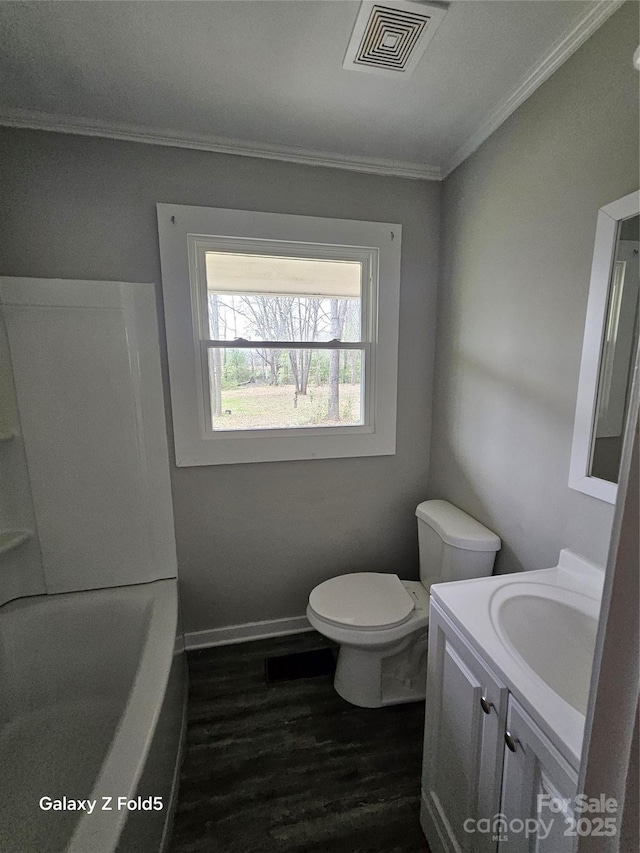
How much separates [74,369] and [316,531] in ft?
4.52

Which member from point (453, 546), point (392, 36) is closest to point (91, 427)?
point (453, 546)

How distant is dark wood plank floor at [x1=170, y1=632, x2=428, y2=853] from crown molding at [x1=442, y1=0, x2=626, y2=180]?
2453 millimetres

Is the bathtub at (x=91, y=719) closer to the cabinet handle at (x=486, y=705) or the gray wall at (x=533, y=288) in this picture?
the cabinet handle at (x=486, y=705)

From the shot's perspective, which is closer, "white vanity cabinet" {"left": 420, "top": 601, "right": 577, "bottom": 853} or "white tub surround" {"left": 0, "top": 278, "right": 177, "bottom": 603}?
"white vanity cabinet" {"left": 420, "top": 601, "right": 577, "bottom": 853}

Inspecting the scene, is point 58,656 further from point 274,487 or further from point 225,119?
point 225,119

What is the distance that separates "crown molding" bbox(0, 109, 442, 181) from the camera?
4.75 feet

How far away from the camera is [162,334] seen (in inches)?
65.7

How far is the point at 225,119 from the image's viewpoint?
149cm

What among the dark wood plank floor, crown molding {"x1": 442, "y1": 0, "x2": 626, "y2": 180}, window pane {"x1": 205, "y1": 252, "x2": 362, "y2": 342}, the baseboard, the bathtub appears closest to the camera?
the bathtub

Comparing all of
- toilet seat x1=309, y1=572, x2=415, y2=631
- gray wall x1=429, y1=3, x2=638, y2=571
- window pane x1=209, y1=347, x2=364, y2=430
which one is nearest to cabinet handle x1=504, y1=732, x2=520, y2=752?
gray wall x1=429, y1=3, x2=638, y2=571

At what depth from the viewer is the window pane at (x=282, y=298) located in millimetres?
1768

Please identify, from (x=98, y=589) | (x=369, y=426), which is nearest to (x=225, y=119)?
(x=369, y=426)

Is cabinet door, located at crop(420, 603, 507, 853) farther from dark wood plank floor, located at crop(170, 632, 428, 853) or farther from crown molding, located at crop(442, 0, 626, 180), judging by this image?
crown molding, located at crop(442, 0, 626, 180)

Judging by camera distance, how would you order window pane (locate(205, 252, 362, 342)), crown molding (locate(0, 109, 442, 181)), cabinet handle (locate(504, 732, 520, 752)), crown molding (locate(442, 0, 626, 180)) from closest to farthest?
cabinet handle (locate(504, 732, 520, 752)), crown molding (locate(442, 0, 626, 180)), crown molding (locate(0, 109, 442, 181)), window pane (locate(205, 252, 362, 342))
